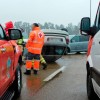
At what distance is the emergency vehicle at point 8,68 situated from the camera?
6423 mm

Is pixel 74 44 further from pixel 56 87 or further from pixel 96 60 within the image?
pixel 96 60

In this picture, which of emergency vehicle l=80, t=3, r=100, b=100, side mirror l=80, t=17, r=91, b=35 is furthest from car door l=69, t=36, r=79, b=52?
side mirror l=80, t=17, r=91, b=35

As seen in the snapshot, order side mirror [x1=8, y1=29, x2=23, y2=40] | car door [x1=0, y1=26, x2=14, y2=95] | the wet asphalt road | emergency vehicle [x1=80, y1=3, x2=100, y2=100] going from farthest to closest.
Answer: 1. the wet asphalt road
2. side mirror [x1=8, y1=29, x2=23, y2=40]
3. emergency vehicle [x1=80, y1=3, x2=100, y2=100]
4. car door [x1=0, y1=26, x2=14, y2=95]

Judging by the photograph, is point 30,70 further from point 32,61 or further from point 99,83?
point 99,83

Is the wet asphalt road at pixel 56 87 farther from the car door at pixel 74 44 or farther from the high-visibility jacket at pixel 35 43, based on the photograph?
the car door at pixel 74 44

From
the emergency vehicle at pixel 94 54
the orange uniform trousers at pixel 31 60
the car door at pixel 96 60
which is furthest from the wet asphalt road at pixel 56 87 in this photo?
the car door at pixel 96 60

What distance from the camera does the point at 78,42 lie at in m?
26.6

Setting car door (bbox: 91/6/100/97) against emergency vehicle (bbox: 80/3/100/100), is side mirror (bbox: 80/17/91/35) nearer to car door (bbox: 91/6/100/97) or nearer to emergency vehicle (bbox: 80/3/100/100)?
emergency vehicle (bbox: 80/3/100/100)

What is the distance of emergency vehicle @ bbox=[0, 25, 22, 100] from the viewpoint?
642cm

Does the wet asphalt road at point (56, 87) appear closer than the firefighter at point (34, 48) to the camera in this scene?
Yes

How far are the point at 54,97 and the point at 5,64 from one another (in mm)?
2585

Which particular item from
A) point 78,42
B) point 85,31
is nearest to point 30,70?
point 85,31

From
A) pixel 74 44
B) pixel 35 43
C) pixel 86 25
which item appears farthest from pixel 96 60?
pixel 74 44

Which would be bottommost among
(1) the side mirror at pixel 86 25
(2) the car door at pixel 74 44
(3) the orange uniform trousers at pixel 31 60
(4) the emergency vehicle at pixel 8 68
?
(2) the car door at pixel 74 44
